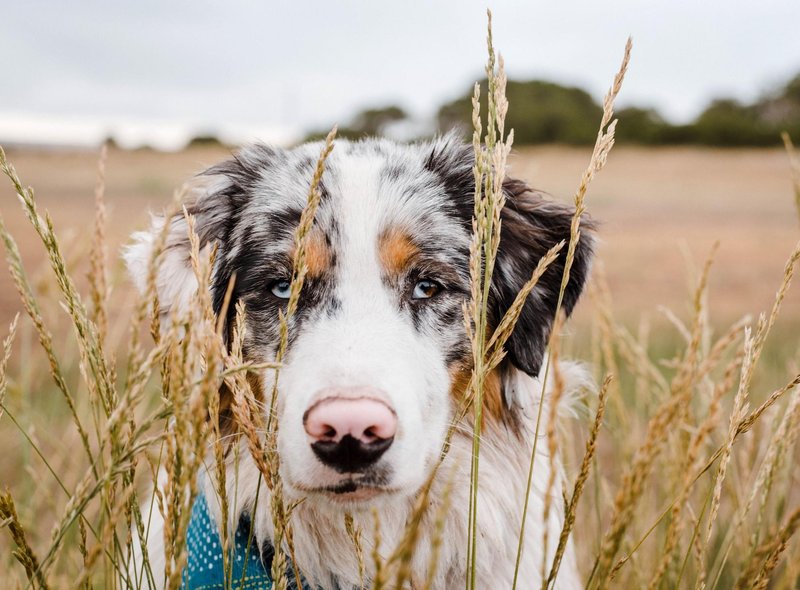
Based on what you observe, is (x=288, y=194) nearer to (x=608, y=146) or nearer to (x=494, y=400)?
(x=494, y=400)

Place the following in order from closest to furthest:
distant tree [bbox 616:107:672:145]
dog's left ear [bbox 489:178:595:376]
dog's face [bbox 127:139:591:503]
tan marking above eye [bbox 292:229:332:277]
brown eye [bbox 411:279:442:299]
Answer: dog's face [bbox 127:139:591:503]
tan marking above eye [bbox 292:229:332:277]
brown eye [bbox 411:279:442:299]
dog's left ear [bbox 489:178:595:376]
distant tree [bbox 616:107:672:145]

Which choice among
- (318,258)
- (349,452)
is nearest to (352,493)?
(349,452)

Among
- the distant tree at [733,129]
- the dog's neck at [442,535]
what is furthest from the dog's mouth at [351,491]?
the distant tree at [733,129]

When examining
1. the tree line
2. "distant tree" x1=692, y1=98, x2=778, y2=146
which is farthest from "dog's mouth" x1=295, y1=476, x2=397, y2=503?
"distant tree" x1=692, y1=98, x2=778, y2=146

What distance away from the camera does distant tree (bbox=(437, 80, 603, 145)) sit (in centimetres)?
3412

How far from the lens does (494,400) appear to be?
2.66m

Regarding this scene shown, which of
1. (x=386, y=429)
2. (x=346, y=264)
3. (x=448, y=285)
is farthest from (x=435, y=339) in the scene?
(x=386, y=429)

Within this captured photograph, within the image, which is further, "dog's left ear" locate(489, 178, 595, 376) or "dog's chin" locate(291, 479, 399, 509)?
"dog's left ear" locate(489, 178, 595, 376)

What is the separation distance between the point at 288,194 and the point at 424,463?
1.25 m

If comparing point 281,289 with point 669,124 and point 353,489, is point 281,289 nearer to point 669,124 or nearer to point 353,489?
point 353,489

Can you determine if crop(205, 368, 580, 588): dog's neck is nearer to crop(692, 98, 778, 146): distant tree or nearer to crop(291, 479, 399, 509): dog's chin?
crop(291, 479, 399, 509): dog's chin

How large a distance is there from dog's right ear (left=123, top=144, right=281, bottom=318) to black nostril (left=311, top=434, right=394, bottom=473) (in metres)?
1.00

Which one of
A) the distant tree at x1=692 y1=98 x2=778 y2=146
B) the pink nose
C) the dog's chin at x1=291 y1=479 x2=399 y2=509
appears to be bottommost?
the dog's chin at x1=291 y1=479 x2=399 y2=509

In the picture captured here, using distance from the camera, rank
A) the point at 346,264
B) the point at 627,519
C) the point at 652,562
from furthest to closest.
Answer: the point at 652,562 → the point at 346,264 → the point at 627,519
